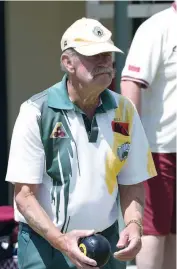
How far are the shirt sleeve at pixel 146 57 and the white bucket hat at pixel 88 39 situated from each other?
1.00 metres

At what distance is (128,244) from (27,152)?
53cm

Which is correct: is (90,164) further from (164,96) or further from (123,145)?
(164,96)

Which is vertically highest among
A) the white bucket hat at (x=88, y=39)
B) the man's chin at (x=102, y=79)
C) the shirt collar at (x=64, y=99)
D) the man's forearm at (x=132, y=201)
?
the white bucket hat at (x=88, y=39)

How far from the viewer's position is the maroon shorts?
14.1ft

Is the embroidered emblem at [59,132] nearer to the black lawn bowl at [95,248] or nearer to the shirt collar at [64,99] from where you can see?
the shirt collar at [64,99]

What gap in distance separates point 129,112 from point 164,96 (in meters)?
0.96

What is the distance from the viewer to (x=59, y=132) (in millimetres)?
3123

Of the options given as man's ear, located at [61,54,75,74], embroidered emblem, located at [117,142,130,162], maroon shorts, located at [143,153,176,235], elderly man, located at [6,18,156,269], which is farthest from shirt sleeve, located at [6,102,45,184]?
maroon shorts, located at [143,153,176,235]

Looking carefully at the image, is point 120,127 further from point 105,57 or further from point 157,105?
point 157,105

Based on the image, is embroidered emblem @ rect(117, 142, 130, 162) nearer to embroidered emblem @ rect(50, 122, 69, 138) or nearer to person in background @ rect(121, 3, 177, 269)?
embroidered emblem @ rect(50, 122, 69, 138)

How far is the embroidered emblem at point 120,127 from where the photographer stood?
3.25 metres

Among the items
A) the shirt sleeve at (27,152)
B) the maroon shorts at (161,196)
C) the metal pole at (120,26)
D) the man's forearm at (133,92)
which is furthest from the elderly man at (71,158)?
the metal pole at (120,26)

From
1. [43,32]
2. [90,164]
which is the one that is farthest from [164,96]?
[43,32]

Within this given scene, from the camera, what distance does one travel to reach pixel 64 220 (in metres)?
3.14
